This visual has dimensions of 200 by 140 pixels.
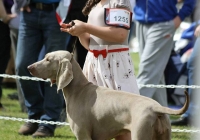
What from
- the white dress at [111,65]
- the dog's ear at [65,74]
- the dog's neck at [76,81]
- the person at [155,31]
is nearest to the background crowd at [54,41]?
the person at [155,31]

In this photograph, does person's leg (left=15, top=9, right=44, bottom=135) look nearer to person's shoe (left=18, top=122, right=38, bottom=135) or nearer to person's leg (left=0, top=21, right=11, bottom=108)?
person's shoe (left=18, top=122, right=38, bottom=135)

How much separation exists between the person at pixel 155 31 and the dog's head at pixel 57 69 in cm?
235

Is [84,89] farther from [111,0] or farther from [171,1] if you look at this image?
[171,1]

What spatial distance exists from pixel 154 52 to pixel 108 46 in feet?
6.73

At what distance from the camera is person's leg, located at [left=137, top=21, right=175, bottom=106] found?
6559mm

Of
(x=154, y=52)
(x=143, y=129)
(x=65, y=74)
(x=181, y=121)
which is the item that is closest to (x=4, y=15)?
(x=154, y=52)

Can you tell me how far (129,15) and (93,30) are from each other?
1.10 ft

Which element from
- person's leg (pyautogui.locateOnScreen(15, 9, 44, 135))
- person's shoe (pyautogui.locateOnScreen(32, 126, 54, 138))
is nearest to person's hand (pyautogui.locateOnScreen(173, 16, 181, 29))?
person's leg (pyautogui.locateOnScreen(15, 9, 44, 135))

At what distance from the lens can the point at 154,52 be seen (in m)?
6.57

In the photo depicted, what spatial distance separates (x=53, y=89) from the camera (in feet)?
20.0

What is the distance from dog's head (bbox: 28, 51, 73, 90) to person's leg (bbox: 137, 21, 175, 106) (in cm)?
234

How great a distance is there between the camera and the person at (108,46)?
4465 mm

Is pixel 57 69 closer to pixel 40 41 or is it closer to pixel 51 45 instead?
pixel 51 45

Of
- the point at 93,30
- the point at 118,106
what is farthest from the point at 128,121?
the point at 93,30
